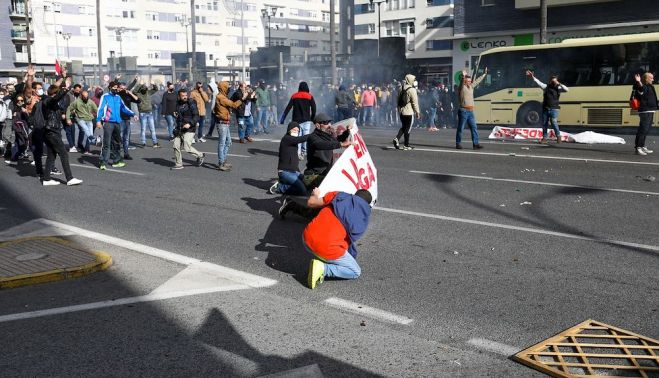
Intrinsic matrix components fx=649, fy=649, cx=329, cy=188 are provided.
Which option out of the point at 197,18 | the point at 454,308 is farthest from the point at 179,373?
the point at 197,18

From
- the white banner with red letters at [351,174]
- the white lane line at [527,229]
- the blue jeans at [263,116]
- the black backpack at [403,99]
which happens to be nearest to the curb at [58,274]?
the white banner with red letters at [351,174]

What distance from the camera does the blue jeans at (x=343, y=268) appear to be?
228 inches

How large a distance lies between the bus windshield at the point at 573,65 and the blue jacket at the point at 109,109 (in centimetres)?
1536

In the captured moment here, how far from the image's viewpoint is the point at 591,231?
7.44 metres

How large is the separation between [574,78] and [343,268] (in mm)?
19699

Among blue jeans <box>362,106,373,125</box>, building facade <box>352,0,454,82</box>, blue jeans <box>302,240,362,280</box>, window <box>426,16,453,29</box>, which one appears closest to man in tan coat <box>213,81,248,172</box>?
blue jeans <box>302,240,362,280</box>

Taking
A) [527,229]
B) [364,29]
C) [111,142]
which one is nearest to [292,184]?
[527,229]

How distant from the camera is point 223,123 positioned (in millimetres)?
13625

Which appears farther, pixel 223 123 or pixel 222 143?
pixel 223 123

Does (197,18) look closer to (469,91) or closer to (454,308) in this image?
(469,91)

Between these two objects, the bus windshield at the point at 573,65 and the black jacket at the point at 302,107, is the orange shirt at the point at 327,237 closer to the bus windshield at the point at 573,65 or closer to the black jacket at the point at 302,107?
the black jacket at the point at 302,107

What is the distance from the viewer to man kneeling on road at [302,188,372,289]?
578cm

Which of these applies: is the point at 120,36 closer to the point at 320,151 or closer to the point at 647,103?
the point at 647,103

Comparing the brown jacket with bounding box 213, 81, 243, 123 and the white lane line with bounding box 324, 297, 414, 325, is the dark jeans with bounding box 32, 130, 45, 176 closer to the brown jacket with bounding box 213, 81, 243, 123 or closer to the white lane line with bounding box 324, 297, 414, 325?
the brown jacket with bounding box 213, 81, 243, 123
